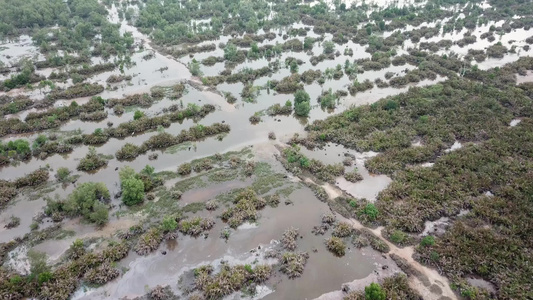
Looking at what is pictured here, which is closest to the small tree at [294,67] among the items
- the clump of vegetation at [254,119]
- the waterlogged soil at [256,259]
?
the clump of vegetation at [254,119]

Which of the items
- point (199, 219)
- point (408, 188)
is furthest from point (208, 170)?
point (408, 188)

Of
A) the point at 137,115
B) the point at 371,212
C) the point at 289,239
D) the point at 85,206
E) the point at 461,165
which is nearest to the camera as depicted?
the point at 289,239

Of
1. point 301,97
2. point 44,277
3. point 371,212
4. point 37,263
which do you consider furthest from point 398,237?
point 37,263

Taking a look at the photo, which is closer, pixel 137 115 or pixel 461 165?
pixel 461 165

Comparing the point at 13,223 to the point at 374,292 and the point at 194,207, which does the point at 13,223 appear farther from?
the point at 374,292

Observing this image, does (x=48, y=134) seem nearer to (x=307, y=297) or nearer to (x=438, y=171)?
(x=307, y=297)

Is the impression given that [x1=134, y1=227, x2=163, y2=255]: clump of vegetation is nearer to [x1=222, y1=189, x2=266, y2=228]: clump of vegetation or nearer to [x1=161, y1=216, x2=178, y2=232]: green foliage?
[x1=161, y1=216, x2=178, y2=232]: green foliage

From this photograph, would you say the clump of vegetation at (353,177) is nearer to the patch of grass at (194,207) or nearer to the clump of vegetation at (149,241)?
the patch of grass at (194,207)
